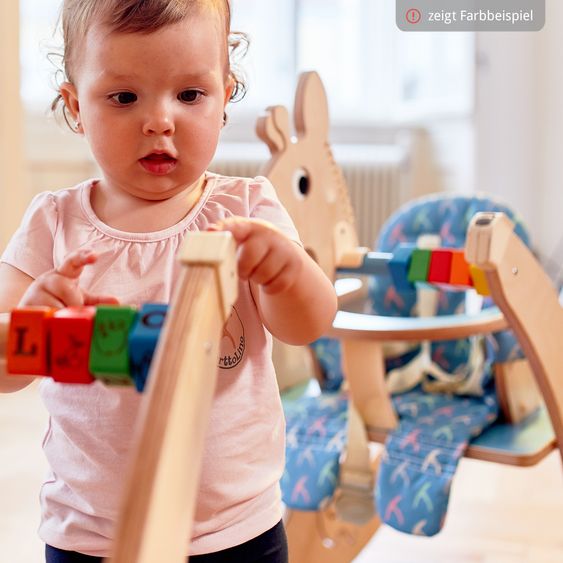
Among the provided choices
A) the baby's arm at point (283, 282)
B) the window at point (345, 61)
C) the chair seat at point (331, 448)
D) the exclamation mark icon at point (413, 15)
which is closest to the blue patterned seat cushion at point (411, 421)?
the chair seat at point (331, 448)

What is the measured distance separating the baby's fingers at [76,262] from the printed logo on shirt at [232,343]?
0.59 ft

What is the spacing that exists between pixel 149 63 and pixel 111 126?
6 cm

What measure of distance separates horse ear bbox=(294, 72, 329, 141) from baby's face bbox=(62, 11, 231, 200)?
0.54 metres

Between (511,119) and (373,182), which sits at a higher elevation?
(511,119)

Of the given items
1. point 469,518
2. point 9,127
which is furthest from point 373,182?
point 469,518

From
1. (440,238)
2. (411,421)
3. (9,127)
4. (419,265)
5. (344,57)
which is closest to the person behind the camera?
(419,265)

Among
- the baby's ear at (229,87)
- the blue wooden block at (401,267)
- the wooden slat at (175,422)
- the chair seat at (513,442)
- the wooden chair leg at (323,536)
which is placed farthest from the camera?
the wooden chair leg at (323,536)

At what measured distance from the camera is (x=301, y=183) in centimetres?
132

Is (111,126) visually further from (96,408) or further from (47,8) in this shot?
(47,8)

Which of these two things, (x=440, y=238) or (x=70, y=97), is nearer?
(x=70, y=97)

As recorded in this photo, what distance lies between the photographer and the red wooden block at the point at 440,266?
1.22 m

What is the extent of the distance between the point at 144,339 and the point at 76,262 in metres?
0.11

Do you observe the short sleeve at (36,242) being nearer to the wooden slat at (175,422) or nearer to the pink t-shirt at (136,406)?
the pink t-shirt at (136,406)

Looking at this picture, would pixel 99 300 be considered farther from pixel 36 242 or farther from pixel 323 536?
pixel 323 536
